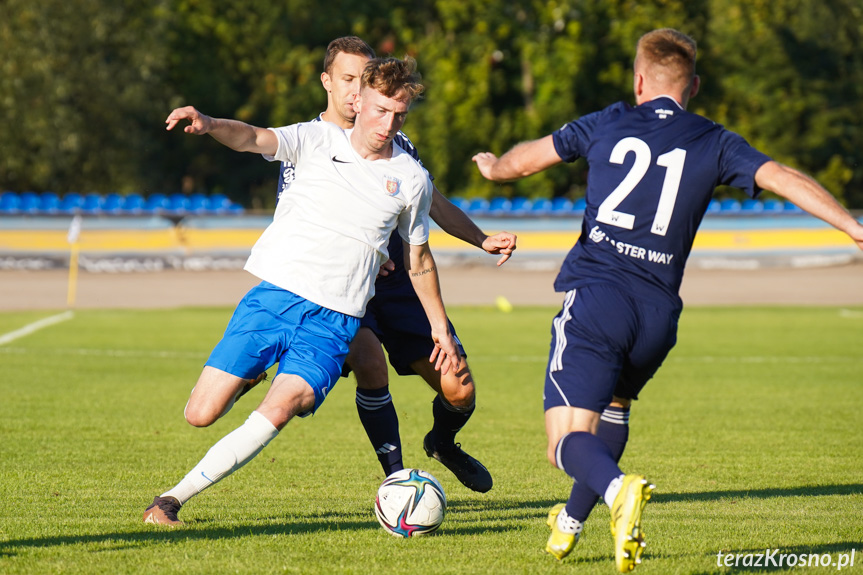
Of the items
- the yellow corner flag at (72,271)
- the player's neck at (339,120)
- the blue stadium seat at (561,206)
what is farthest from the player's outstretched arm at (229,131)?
the blue stadium seat at (561,206)

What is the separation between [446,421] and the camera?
5.97m

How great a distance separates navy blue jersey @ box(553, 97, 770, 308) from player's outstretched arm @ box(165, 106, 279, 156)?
1.45 m

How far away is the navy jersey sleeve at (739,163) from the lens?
3986mm

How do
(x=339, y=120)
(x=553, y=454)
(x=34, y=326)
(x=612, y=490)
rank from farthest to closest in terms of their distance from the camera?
(x=34, y=326) → (x=339, y=120) → (x=553, y=454) → (x=612, y=490)

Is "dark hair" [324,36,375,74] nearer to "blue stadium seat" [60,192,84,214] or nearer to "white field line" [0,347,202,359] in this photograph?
"white field line" [0,347,202,359]

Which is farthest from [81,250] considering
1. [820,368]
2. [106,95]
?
[820,368]

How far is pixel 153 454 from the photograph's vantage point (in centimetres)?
715

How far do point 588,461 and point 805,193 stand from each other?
131 cm

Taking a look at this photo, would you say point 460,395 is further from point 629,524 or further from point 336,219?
point 629,524

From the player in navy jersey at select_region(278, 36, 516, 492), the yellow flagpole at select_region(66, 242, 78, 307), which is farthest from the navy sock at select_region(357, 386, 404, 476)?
the yellow flagpole at select_region(66, 242, 78, 307)

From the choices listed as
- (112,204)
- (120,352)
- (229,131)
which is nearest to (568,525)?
(229,131)

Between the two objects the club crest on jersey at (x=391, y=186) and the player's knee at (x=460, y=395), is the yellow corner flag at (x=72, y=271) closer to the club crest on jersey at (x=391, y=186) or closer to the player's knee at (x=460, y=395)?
the player's knee at (x=460, y=395)

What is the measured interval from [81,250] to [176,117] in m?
23.4

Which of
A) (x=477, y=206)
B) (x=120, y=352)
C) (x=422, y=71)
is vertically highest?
(x=422, y=71)
